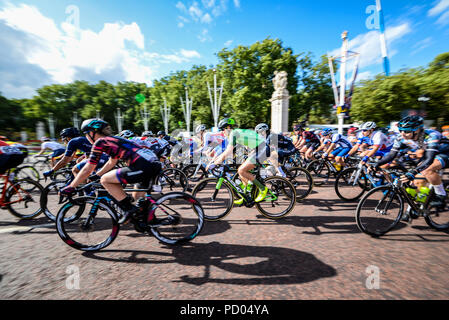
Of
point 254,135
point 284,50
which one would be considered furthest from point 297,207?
point 284,50

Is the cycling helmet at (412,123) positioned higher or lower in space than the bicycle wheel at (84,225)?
higher

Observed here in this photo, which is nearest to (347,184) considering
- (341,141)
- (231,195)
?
(341,141)

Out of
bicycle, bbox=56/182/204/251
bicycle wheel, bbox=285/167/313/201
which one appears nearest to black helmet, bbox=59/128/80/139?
bicycle, bbox=56/182/204/251

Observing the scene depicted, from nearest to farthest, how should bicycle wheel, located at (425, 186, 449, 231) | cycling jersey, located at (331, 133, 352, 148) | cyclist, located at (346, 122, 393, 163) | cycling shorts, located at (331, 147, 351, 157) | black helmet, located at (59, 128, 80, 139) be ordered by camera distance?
bicycle wheel, located at (425, 186, 449, 231), black helmet, located at (59, 128, 80, 139), cyclist, located at (346, 122, 393, 163), cycling shorts, located at (331, 147, 351, 157), cycling jersey, located at (331, 133, 352, 148)

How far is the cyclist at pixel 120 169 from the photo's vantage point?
9.84ft

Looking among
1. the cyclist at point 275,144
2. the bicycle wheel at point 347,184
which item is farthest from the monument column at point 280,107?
the bicycle wheel at point 347,184

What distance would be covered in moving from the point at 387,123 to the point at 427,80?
3.97m

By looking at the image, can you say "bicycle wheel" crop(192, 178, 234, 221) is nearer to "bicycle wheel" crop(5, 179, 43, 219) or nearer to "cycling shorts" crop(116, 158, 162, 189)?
"cycling shorts" crop(116, 158, 162, 189)

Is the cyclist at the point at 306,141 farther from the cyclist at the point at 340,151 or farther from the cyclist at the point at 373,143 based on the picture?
the cyclist at the point at 373,143

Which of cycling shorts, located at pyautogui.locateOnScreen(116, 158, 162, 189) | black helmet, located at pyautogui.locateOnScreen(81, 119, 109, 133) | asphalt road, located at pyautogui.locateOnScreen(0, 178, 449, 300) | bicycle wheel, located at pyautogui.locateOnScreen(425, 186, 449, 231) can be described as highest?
black helmet, located at pyautogui.locateOnScreen(81, 119, 109, 133)

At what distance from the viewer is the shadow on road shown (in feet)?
8.34

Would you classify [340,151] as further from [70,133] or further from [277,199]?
[70,133]

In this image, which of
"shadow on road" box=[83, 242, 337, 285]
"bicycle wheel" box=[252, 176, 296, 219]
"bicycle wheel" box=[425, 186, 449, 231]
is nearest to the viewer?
"shadow on road" box=[83, 242, 337, 285]

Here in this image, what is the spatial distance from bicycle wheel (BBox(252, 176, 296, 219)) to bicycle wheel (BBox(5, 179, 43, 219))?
4755mm
